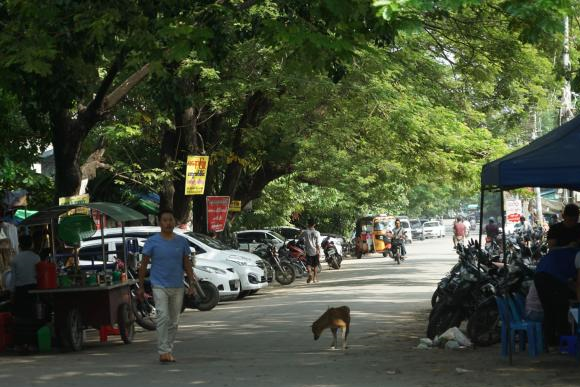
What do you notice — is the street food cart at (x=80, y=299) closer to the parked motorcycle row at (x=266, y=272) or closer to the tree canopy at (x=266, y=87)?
the parked motorcycle row at (x=266, y=272)

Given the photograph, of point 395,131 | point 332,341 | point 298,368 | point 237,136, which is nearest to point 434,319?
point 332,341

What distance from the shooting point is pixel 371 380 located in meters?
10.0

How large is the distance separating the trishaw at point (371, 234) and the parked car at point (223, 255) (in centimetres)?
2934

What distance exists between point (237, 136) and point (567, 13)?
21313 millimetres

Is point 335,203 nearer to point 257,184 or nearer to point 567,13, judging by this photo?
point 257,184

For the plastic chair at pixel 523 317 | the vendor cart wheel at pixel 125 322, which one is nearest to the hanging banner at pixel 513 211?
the vendor cart wheel at pixel 125 322

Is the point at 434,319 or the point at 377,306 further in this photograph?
the point at 377,306

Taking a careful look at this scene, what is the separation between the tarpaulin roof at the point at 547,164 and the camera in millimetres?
10031

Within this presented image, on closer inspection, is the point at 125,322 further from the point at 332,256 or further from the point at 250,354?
the point at 332,256

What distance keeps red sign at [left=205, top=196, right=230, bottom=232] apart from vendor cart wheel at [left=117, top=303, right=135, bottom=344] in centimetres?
1407

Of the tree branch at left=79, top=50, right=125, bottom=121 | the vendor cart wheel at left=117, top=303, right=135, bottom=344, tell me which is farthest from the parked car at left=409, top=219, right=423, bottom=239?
the vendor cart wheel at left=117, top=303, right=135, bottom=344

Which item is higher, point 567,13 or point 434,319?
point 567,13

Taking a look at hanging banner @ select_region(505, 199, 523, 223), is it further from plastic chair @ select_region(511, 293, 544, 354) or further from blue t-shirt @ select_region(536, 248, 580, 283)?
blue t-shirt @ select_region(536, 248, 580, 283)

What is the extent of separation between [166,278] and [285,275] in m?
19.1
